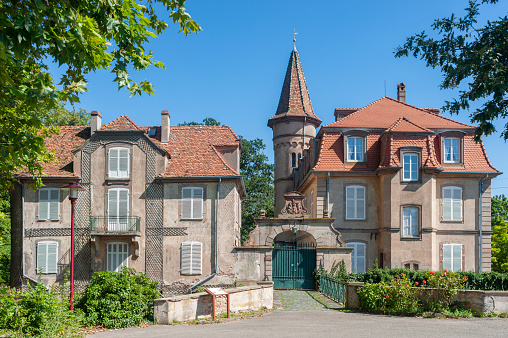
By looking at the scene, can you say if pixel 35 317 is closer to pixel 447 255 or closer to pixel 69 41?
pixel 69 41

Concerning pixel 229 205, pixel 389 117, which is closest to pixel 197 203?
pixel 229 205

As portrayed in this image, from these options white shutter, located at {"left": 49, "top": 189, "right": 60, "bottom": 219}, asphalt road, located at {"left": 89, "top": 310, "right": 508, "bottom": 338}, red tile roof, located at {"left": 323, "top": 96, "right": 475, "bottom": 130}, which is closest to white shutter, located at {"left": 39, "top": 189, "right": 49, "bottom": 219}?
white shutter, located at {"left": 49, "top": 189, "right": 60, "bottom": 219}

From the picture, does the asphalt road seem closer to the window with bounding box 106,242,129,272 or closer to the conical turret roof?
the window with bounding box 106,242,129,272

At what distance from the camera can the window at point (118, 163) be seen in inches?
1166

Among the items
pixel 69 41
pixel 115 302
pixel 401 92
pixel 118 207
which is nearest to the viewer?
pixel 69 41

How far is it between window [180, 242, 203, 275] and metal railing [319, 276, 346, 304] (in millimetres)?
6622

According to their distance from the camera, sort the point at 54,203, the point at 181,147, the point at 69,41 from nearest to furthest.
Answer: the point at 69,41 < the point at 54,203 < the point at 181,147

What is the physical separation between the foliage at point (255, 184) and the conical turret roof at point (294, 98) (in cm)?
960

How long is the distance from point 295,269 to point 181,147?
9586 millimetres

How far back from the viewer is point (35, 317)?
12000 mm

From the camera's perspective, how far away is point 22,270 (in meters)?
28.6

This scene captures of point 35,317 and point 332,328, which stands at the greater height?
point 35,317

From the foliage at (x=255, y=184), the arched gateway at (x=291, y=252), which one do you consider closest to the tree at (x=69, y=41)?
the arched gateway at (x=291, y=252)

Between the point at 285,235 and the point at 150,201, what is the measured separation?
13.7m
